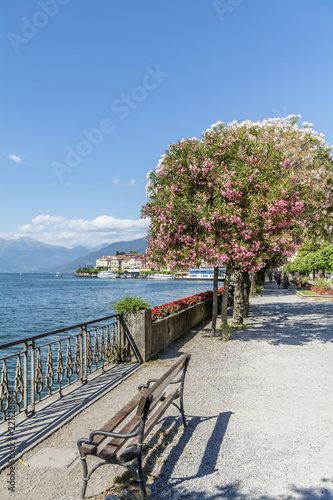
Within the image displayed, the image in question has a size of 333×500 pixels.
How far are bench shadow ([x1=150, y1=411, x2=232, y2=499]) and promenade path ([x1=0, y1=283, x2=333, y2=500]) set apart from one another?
0.04 feet

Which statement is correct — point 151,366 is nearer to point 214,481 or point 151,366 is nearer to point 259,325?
point 214,481

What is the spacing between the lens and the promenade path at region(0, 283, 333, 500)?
3.86 m

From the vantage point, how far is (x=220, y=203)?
11.9 meters

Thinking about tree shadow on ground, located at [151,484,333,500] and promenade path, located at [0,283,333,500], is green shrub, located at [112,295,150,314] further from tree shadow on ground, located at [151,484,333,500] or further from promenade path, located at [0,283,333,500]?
tree shadow on ground, located at [151,484,333,500]

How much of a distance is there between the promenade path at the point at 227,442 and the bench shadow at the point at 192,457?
0.04ft

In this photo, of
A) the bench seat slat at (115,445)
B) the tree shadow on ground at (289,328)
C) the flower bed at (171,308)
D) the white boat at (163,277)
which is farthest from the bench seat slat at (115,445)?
the white boat at (163,277)

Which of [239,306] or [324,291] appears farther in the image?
[324,291]

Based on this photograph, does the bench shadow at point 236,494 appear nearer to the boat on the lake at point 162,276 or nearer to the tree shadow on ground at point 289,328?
the tree shadow on ground at point 289,328

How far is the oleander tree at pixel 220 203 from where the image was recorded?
37.7 ft

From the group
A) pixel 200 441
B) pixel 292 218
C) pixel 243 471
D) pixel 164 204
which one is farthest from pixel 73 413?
pixel 292 218

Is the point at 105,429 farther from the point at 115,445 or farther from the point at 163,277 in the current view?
the point at 163,277

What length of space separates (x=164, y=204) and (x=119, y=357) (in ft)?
17.7

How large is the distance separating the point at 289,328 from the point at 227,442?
1130cm

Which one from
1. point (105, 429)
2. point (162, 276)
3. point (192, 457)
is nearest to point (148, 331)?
point (192, 457)
